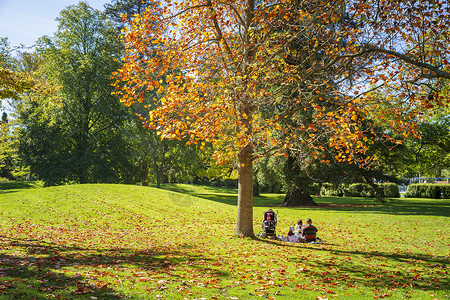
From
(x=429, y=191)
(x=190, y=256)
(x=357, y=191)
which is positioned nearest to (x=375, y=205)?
(x=357, y=191)

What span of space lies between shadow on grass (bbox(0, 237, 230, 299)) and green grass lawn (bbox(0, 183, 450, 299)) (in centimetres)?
2

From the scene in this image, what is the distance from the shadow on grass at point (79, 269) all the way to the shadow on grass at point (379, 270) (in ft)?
8.07

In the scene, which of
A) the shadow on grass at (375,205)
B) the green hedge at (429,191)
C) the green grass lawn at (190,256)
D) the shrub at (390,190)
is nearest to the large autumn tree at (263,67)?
the green grass lawn at (190,256)

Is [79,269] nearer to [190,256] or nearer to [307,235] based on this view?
[190,256]

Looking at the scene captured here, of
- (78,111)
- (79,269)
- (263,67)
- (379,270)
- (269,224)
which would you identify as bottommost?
(379,270)

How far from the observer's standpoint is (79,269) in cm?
691

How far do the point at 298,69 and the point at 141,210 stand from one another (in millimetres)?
12056

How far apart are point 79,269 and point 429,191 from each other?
146 feet

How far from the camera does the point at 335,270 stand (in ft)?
26.4

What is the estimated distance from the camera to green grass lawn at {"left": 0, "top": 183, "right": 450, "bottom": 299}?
6043mm

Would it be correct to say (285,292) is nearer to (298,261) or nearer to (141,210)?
(298,261)

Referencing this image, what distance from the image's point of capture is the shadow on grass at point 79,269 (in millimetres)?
5364

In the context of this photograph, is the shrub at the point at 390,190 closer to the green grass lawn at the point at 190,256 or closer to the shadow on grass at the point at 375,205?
the shadow on grass at the point at 375,205

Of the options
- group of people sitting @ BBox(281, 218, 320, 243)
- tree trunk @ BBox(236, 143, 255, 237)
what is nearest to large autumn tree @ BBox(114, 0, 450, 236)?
tree trunk @ BBox(236, 143, 255, 237)
